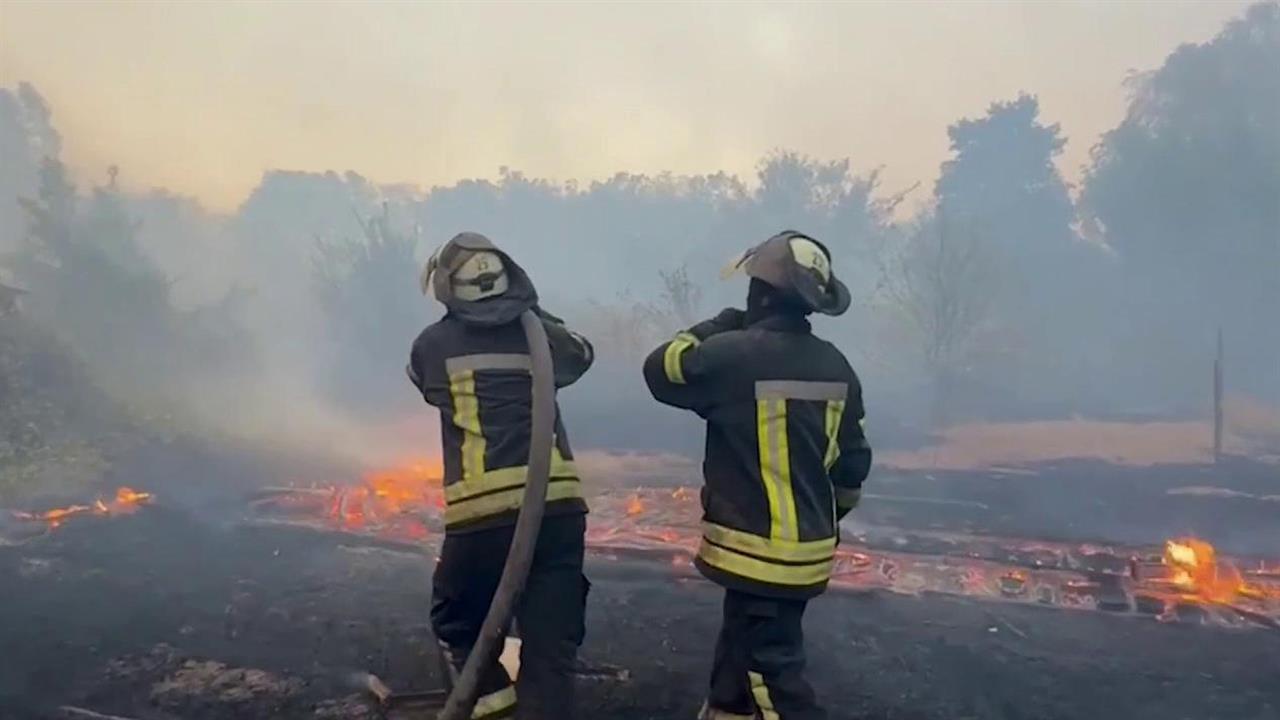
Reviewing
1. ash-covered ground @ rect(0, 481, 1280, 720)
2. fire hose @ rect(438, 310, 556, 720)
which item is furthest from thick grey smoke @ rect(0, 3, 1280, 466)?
fire hose @ rect(438, 310, 556, 720)

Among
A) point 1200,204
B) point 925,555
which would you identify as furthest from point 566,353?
point 1200,204

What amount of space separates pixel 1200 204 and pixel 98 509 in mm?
9117

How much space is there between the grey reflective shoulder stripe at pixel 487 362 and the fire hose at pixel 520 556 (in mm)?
273

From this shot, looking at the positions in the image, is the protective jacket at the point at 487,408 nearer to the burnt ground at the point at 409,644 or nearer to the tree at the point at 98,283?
the burnt ground at the point at 409,644

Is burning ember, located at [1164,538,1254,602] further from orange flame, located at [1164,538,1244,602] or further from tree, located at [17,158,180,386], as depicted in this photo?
tree, located at [17,158,180,386]

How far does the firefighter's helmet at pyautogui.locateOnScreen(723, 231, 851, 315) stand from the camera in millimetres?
4070

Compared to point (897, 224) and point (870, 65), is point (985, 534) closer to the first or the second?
point (897, 224)

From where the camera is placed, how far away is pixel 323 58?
8.45 meters

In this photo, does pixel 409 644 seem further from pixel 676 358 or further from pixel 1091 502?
pixel 1091 502

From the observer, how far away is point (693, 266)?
9.16 meters

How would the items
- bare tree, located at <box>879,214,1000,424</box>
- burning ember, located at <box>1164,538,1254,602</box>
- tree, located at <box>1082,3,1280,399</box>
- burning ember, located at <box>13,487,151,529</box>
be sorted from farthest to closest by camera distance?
bare tree, located at <box>879,214,1000,424</box>, tree, located at <box>1082,3,1280,399</box>, burning ember, located at <box>13,487,151,529</box>, burning ember, located at <box>1164,538,1254,602</box>

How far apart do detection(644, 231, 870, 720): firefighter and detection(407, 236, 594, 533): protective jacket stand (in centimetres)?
54

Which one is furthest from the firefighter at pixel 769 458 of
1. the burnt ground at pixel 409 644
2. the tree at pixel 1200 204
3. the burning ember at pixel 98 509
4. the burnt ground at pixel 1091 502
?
the tree at pixel 1200 204

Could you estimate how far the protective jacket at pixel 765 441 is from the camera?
4.04 meters
